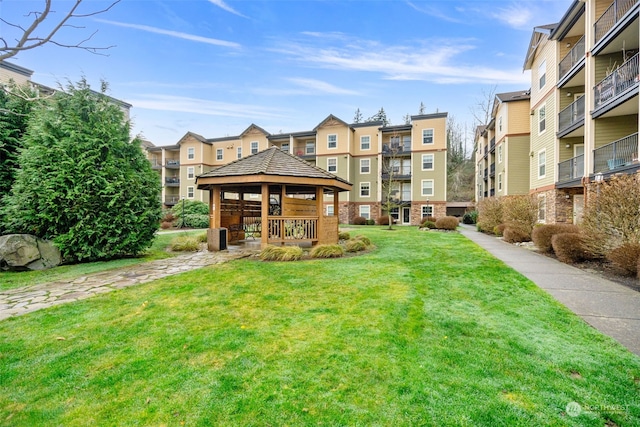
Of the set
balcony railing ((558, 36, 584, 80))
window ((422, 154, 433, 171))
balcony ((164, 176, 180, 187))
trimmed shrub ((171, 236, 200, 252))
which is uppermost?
balcony railing ((558, 36, 584, 80))

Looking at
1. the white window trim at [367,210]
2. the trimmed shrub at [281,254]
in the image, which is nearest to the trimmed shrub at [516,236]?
the trimmed shrub at [281,254]

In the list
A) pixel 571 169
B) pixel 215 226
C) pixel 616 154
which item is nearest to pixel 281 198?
pixel 215 226

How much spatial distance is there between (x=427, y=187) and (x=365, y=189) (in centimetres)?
611

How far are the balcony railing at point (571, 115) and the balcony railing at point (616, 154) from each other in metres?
2.07

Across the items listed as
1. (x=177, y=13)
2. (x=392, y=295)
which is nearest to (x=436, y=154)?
(x=177, y=13)

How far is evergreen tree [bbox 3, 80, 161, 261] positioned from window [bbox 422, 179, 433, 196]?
2475 centimetres

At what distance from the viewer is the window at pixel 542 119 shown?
1731 cm

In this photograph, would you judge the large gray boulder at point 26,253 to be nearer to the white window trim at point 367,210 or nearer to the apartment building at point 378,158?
the apartment building at point 378,158

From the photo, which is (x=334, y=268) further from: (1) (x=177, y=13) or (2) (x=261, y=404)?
(1) (x=177, y=13)

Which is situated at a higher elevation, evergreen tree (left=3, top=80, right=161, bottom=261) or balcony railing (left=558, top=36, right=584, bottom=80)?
balcony railing (left=558, top=36, right=584, bottom=80)

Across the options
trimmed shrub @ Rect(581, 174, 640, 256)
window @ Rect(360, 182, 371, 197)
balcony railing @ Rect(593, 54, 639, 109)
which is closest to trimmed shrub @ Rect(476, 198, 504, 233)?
balcony railing @ Rect(593, 54, 639, 109)

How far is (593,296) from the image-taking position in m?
5.11

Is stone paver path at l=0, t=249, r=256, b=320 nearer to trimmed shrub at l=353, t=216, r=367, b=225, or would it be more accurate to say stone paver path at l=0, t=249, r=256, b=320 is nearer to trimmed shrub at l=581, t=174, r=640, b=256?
trimmed shrub at l=581, t=174, r=640, b=256

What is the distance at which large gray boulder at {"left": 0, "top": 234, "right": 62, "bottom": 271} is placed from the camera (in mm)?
6930
